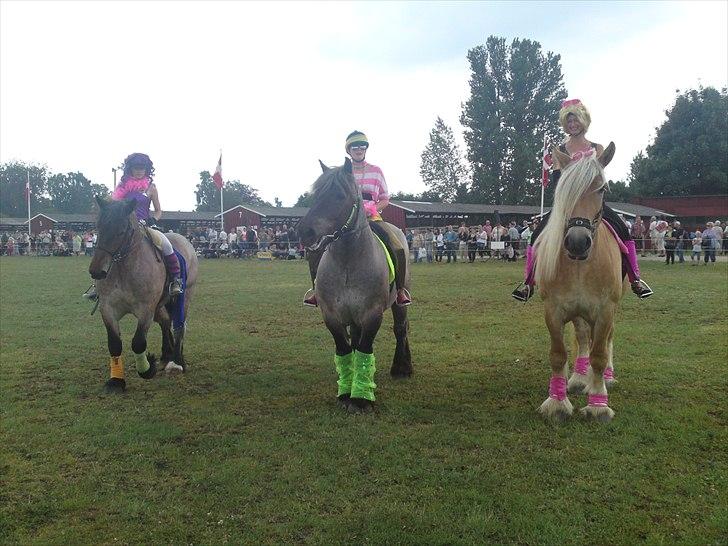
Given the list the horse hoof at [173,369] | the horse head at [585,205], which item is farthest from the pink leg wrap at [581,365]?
the horse hoof at [173,369]

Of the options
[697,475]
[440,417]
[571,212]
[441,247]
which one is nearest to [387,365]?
[440,417]

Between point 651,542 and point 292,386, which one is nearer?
point 651,542

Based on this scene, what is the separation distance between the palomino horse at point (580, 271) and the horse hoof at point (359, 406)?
5.97ft

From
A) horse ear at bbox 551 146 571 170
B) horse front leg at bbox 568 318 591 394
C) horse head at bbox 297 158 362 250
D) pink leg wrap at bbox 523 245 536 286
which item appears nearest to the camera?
horse head at bbox 297 158 362 250

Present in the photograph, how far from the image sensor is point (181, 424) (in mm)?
5750

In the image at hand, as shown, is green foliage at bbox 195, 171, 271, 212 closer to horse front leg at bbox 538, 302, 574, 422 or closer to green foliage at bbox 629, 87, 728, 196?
green foliage at bbox 629, 87, 728, 196

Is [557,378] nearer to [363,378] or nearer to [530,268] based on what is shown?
[530,268]

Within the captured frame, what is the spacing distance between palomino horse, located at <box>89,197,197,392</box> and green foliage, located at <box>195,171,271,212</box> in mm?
110816

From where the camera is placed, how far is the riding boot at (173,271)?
25.0 ft

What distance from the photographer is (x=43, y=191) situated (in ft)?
397

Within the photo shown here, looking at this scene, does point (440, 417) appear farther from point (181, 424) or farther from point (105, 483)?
point (105, 483)

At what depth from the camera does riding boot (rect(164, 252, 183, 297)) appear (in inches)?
301

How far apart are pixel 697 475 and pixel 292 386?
449cm

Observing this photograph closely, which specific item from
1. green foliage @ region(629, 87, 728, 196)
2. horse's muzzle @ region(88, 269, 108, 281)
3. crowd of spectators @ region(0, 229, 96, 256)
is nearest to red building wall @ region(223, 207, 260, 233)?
crowd of spectators @ region(0, 229, 96, 256)
